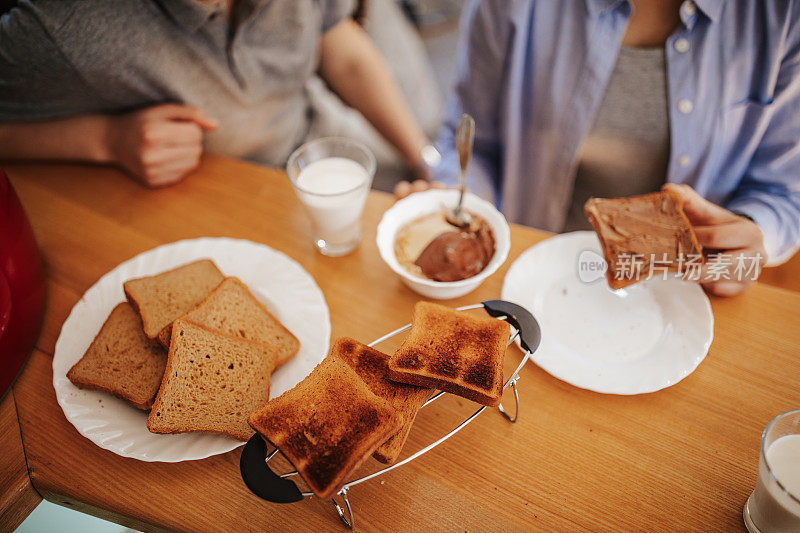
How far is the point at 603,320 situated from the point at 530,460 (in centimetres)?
31

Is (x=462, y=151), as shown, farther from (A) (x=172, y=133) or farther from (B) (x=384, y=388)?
(A) (x=172, y=133)

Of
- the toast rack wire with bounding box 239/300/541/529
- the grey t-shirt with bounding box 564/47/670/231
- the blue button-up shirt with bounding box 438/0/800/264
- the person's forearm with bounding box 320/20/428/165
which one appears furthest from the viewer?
the person's forearm with bounding box 320/20/428/165

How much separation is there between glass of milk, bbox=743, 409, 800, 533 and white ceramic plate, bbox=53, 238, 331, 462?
67 centimetres

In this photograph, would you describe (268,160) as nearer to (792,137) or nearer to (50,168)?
(50,168)

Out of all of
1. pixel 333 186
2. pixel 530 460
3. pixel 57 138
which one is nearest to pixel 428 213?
pixel 333 186

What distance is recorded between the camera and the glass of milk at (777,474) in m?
0.63

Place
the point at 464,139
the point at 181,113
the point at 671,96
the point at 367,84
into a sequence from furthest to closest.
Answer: the point at 367,84, the point at 181,113, the point at 671,96, the point at 464,139

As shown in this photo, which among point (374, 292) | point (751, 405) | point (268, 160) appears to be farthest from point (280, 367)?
point (268, 160)

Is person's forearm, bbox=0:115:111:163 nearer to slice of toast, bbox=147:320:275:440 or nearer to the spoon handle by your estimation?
slice of toast, bbox=147:320:275:440

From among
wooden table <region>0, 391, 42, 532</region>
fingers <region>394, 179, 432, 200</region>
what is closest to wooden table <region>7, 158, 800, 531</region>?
→ wooden table <region>0, 391, 42, 532</region>

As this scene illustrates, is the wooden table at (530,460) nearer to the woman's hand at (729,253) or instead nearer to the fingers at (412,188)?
the woman's hand at (729,253)

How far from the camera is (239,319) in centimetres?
90

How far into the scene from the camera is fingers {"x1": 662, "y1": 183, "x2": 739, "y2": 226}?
0.94 m

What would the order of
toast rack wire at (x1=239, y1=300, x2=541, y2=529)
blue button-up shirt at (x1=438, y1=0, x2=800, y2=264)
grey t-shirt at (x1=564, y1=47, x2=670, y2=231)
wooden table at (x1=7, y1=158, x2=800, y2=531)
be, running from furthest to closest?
1. grey t-shirt at (x1=564, y1=47, x2=670, y2=231)
2. blue button-up shirt at (x1=438, y1=0, x2=800, y2=264)
3. wooden table at (x1=7, y1=158, x2=800, y2=531)
4. toast rack wire at (x1=239, y1=300, x2=541, y2=529)
